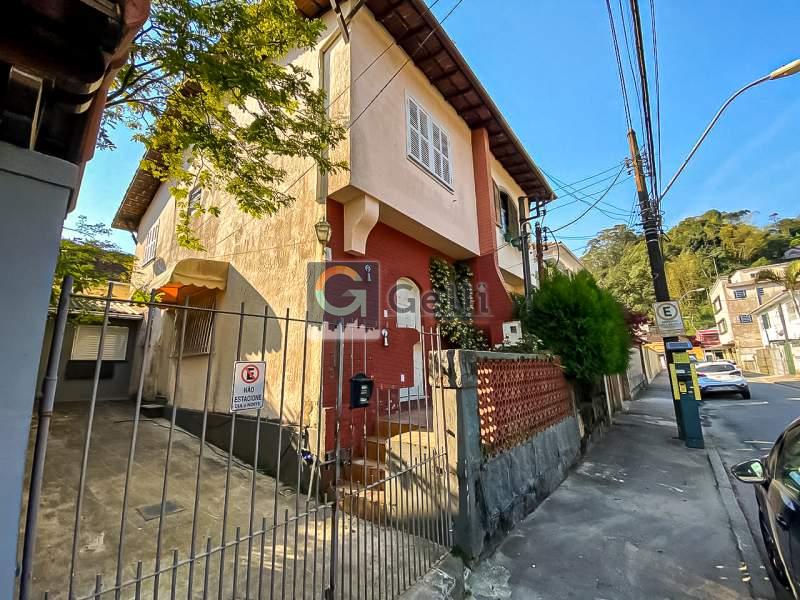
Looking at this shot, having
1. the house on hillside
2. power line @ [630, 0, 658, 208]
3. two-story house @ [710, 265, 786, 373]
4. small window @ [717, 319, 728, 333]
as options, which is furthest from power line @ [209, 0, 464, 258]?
small window @ [717, 319, 728, 333]

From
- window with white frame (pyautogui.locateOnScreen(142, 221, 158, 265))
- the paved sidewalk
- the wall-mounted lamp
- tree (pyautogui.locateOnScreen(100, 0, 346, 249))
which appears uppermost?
window with white frame (pyautogui.locateOnScreen(142, 221, 158, 265))

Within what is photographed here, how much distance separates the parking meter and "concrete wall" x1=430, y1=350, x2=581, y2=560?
565 centimetres

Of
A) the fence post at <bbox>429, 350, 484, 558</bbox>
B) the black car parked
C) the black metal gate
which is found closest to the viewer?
the black metal gate

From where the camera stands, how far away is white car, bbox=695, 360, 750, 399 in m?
15.6

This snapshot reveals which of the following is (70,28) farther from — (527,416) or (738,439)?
(738,439)

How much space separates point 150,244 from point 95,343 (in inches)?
148

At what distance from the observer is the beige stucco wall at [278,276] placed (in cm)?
548

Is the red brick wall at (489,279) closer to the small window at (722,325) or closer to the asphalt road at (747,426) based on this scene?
the asphalt road at (747,426)

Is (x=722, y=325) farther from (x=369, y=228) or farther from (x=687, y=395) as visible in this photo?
(x=369, y=228)

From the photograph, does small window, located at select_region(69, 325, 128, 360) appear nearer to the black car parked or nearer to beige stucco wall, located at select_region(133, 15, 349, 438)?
beige stucco wall, located at select_region(133, 15, 349, 438)

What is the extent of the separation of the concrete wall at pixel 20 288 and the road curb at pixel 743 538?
205 inches

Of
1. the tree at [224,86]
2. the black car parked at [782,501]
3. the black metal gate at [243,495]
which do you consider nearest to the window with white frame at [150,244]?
the black metal gate at [243,495]

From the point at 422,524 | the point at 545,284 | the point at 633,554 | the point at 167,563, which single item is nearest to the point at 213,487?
the point at 167,563

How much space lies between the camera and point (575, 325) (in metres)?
8.03
